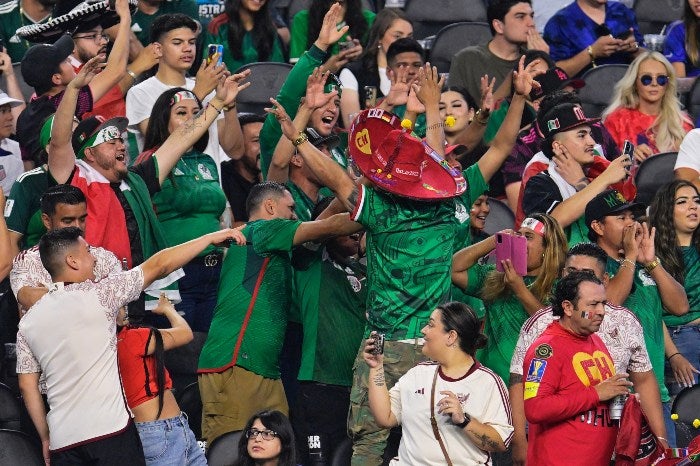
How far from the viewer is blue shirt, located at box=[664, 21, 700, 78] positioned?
13.1 metres

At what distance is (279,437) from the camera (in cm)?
829

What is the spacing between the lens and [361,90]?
12148mm

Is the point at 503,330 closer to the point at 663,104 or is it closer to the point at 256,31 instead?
the point at 663,104

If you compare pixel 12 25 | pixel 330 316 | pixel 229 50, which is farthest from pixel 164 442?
pixel 12 25

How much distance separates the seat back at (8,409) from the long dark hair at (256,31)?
13.7 feet

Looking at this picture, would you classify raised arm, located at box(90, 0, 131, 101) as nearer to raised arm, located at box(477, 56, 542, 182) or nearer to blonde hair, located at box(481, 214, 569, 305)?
raised arm, located at box(477, 56, 542, 182)

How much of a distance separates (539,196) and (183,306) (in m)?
2.36

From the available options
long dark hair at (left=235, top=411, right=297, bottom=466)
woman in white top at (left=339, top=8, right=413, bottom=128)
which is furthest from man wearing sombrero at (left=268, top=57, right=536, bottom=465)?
woman in white top at (left=339, top=8, right=413, bottom=128)

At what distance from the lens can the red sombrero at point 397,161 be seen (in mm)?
8234

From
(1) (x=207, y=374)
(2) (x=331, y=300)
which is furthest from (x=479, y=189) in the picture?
(1) (x=207, y=374)

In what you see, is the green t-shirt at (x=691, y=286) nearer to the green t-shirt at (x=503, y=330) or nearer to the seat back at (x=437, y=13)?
the green t-shirt at (x=503, y=330)

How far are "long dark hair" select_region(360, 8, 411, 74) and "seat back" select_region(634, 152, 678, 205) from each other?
7.37 ft

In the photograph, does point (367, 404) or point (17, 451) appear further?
point (17, 451)

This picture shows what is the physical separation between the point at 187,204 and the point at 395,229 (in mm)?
2119
